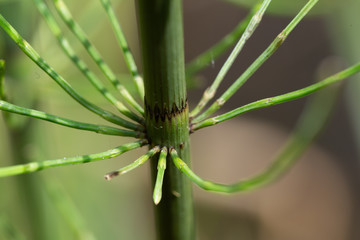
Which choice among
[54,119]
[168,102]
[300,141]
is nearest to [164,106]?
[168,102]

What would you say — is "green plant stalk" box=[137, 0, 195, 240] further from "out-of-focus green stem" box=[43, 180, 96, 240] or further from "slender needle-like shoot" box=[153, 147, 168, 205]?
"out-of-focus green stem" box=[43, 180, 96, 240]

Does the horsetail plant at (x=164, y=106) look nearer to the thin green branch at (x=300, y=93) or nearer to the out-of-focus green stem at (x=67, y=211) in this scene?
the thin green branch at (x=300, y=93)

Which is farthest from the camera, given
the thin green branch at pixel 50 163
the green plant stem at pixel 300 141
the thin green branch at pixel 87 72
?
the green plant stem at pixel 300 141

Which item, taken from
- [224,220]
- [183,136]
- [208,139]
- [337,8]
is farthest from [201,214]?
[183,136]

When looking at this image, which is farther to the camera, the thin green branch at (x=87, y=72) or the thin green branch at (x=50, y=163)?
the thin green branch at (x=87, y=72)

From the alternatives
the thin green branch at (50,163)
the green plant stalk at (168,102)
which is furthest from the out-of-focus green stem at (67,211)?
the thin green branch at (50,163)

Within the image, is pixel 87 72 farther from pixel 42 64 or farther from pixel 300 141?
pixel 300 141

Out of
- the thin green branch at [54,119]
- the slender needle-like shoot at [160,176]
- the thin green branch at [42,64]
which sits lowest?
the slender needle-like shoot at [160,176]
